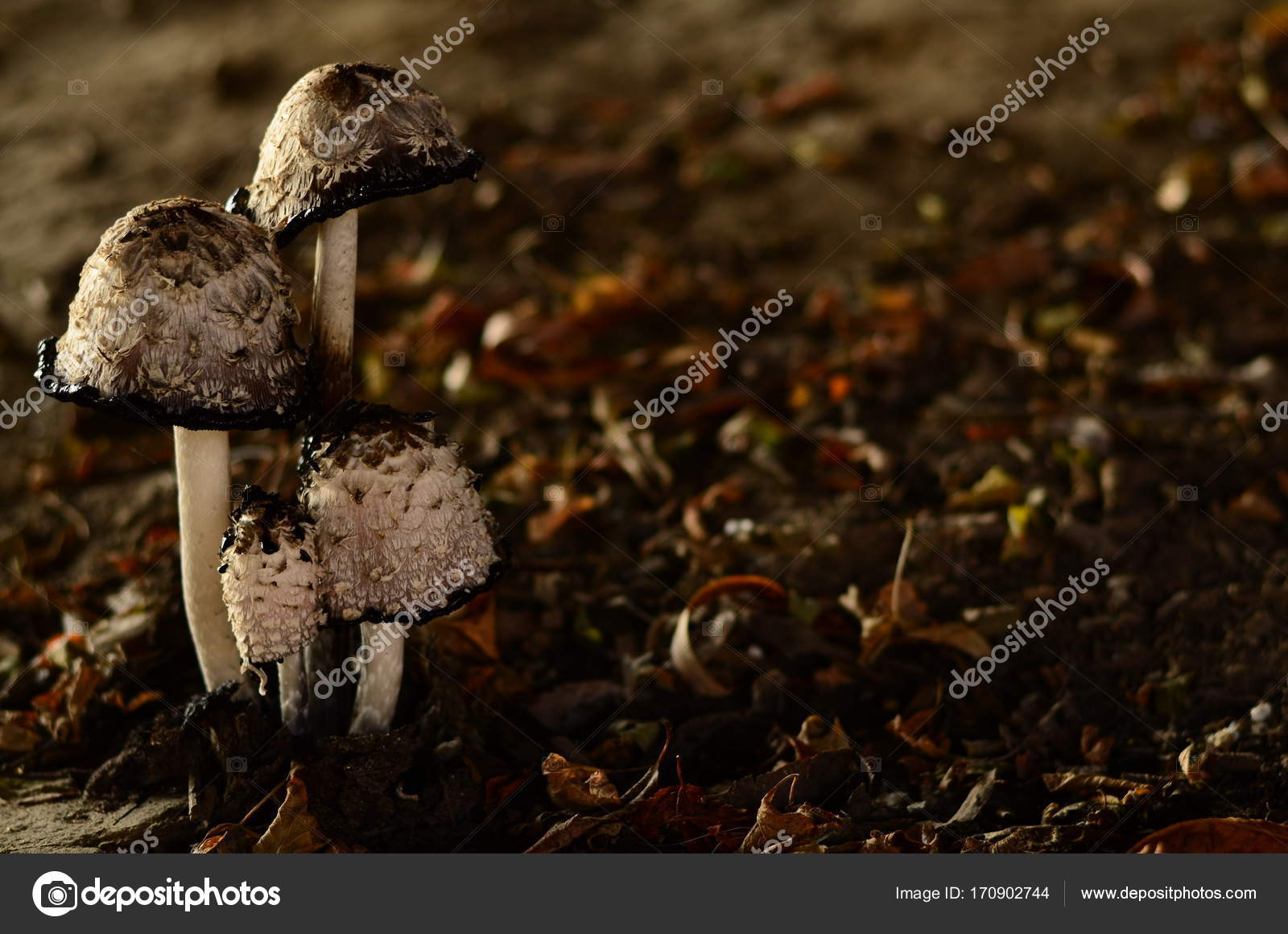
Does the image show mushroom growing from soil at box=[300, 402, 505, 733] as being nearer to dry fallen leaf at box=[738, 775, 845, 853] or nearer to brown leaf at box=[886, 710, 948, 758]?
dry fallen leaf at box=[738, 775, 845, 853]

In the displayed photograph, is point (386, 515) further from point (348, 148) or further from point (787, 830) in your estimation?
point (787, 830)

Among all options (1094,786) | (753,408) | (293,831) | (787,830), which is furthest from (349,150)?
(753,408)

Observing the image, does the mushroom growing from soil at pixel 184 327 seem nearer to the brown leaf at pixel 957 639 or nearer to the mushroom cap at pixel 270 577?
the mushroom cap at pixel 270 577

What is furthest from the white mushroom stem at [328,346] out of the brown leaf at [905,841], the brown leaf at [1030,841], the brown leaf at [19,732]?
the brown leaf at [1030,841]

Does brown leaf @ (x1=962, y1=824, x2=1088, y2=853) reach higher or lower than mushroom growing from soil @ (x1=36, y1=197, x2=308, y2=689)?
lower

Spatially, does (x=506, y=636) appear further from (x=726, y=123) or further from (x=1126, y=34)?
(x=1126, y=34)
